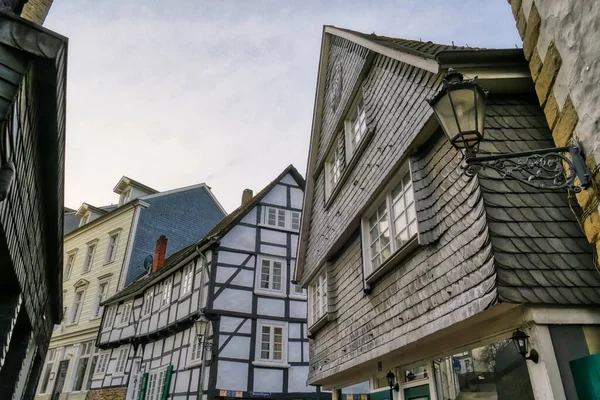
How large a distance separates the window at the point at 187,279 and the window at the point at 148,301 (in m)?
2.76

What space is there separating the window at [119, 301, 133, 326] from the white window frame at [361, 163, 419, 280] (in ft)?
52.4

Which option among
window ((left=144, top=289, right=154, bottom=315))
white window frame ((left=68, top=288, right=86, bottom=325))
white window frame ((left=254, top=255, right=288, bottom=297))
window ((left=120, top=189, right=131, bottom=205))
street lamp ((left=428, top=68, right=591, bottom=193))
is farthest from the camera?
window ((left=120, top=189, right=131, bottom=205))

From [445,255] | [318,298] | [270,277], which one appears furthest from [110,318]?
[445,255]

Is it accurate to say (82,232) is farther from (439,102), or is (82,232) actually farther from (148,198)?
(439,102)

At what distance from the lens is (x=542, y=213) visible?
384 cm

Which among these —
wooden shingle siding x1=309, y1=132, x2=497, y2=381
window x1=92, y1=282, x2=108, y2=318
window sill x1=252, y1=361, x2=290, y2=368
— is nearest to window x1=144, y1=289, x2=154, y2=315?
window x1=92, y1=282, x2=108, y2=318

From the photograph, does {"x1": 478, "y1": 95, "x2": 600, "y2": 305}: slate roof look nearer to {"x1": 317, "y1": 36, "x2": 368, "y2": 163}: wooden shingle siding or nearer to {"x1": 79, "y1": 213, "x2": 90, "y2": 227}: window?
{"x1": 317, "y1": 36, "x2": 368, "y2": 163}: wooden shingle siding

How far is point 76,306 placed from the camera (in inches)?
960

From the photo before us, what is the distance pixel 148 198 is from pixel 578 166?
79.5ft

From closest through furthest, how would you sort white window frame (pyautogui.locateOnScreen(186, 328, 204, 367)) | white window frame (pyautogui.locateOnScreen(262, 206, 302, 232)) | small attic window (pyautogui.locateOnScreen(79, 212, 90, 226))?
white window frame (pyautogui.locateOnScreen(186, 328, 204, 367)) < white window frame (pyautogui.locateOnScreen(262, 206, 302, 232)) < small attic window (pyautogui.locateOnScreen(79, 212, 90, 226))

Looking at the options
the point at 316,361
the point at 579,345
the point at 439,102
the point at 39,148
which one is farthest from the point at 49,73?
the point at 316,361

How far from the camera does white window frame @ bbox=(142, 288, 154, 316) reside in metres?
18.0

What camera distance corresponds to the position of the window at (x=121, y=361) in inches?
722

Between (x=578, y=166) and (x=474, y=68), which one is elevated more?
(x=474, y=68)
